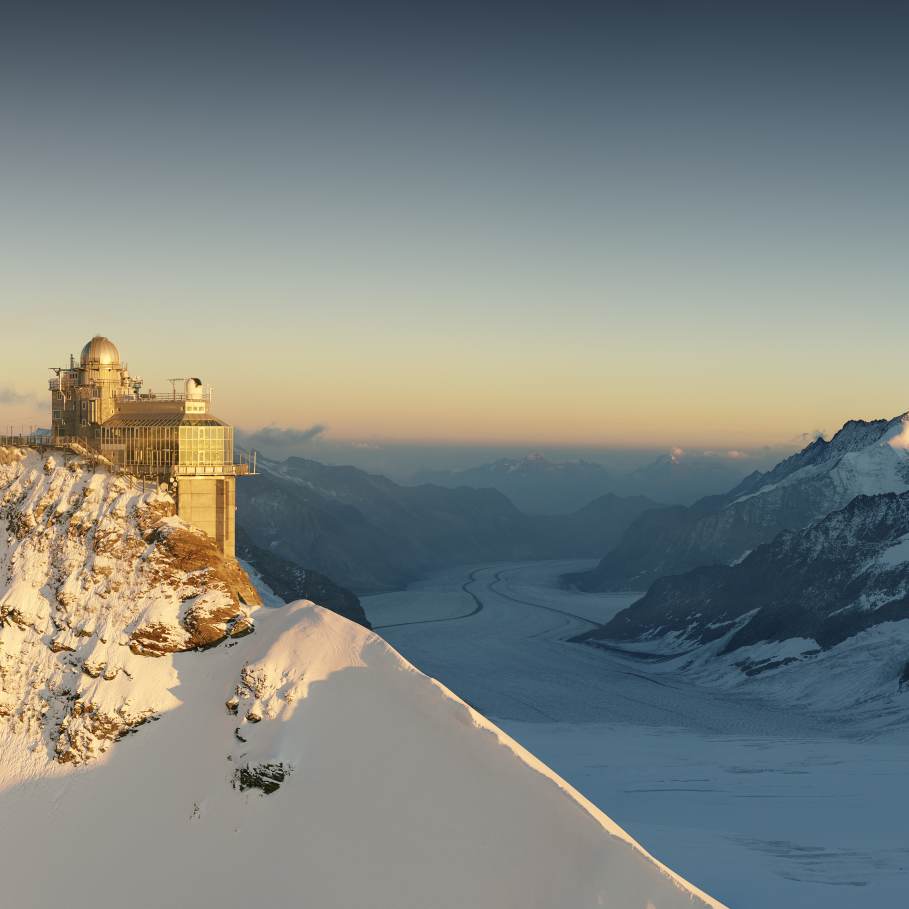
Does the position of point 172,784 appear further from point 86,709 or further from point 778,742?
point 778,742

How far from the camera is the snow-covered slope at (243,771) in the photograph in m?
56.2

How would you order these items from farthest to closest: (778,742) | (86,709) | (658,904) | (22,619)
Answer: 1. (778,742)
2. (22,619)
3. (86,709)
4. (658,904)

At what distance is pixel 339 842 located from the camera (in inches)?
2302

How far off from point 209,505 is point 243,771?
31.3 m

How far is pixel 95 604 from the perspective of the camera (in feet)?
247

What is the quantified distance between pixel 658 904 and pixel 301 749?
2389 centimetres

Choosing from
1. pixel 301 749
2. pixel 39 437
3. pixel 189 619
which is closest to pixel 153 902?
pixel 301 749

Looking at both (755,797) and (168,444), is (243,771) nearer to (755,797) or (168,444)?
(168,444)

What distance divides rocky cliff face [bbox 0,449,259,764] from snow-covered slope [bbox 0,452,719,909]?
16cm

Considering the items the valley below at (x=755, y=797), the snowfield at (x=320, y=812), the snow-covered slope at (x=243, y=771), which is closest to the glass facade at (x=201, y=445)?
the snow-covered slope at (x=243, y=771)

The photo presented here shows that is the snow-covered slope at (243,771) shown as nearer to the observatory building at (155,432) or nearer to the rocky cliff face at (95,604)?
the rocky cliff face at (95,604)

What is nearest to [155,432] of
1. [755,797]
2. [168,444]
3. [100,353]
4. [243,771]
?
[168,444]

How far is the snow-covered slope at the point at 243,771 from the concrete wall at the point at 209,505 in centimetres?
808

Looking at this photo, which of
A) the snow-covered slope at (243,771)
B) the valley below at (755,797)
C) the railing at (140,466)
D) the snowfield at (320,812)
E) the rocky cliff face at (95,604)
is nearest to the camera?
the snowfield at (320,812)
